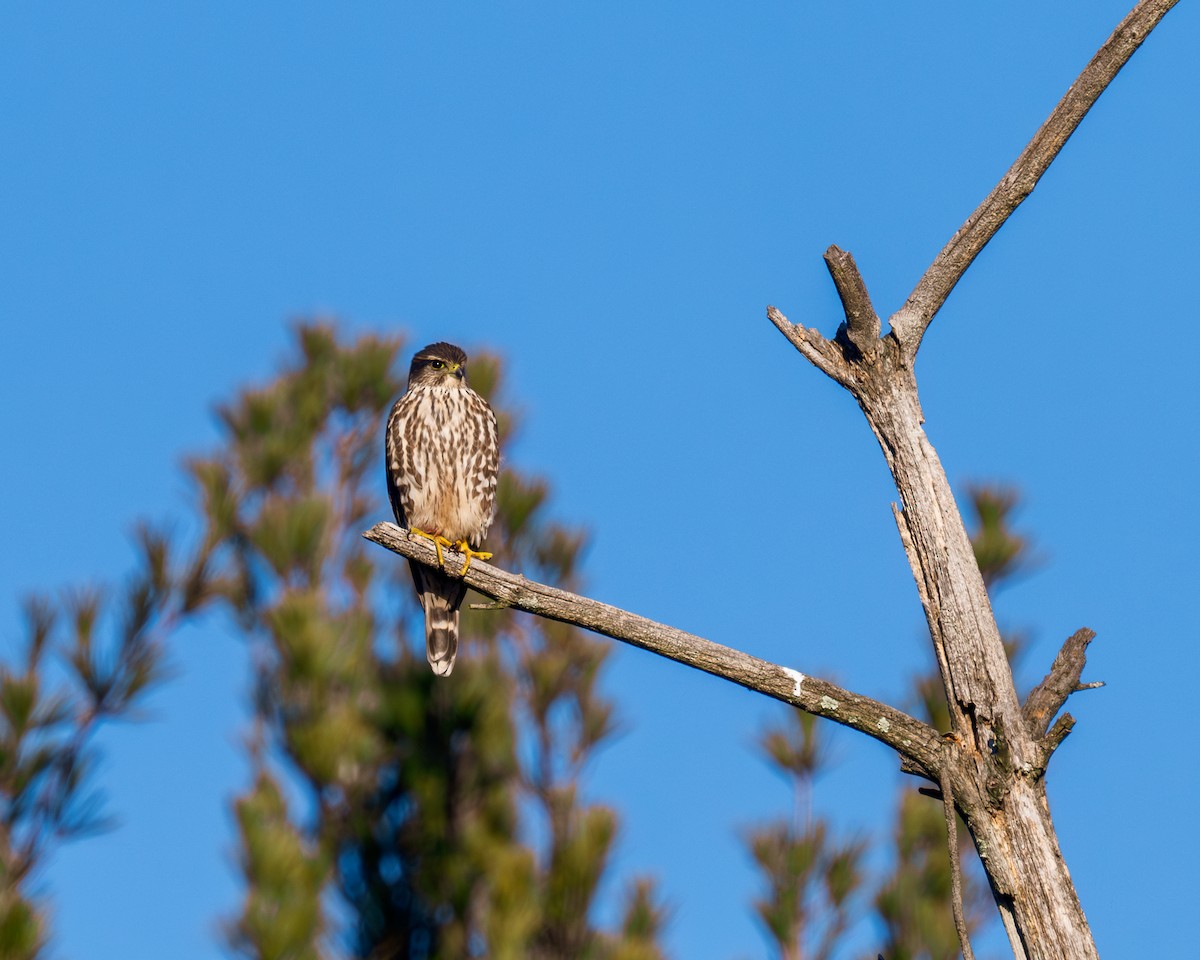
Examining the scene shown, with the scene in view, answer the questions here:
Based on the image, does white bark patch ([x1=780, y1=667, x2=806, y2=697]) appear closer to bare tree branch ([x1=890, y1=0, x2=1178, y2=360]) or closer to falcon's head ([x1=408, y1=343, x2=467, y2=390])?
bare tree branch ([x1=890, y1=0, x2=1178, y2=360])

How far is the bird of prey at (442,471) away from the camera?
534cm

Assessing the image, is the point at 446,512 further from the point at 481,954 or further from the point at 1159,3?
the point at 1159,3

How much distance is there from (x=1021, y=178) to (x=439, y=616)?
2957 millimetres

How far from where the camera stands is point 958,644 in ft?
9.82

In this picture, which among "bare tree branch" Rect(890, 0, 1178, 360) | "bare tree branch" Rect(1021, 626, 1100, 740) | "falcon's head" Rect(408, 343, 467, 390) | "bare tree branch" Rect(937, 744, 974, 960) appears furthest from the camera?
"falcon's head" Rect(408, 343, 467, 390)

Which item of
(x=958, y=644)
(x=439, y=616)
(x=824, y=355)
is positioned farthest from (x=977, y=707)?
(x=439, y=616)

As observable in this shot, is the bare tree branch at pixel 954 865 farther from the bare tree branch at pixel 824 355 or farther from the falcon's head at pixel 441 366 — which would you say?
the falcon's head at pixel 441 366

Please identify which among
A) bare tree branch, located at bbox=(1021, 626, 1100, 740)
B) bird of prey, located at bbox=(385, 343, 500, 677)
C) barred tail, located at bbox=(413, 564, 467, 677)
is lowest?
bare tree branch, located at bbox=(1021, 626, 1100, 740)

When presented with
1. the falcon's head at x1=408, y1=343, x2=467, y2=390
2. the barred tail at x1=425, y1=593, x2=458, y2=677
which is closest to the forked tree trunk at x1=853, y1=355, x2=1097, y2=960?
the barred tail at x1=425, y1=593, x2=458, y2=677

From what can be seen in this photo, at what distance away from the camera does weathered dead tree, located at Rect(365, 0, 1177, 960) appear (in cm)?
286

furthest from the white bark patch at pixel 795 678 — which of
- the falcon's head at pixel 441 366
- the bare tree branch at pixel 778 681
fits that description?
the falcon's head at pixel 441 366

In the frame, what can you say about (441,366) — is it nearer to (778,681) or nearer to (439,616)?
(439,616)

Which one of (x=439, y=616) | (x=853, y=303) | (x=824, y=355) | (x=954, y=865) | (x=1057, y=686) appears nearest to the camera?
(x=954, y=865)

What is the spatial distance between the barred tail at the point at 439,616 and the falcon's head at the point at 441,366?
78 centimetres
